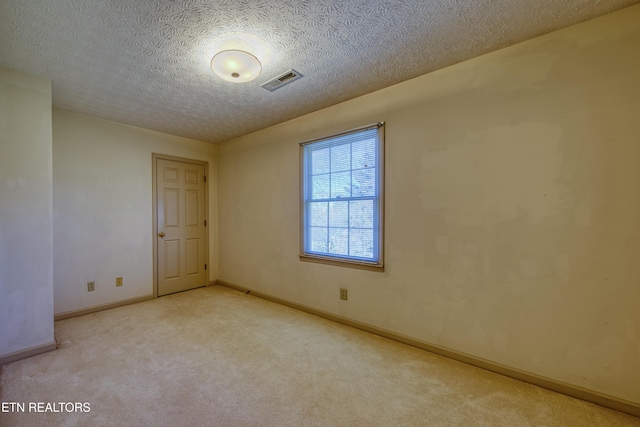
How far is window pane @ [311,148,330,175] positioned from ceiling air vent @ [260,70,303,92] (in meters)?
0.91

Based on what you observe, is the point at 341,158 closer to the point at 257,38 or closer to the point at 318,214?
the point at 318,214

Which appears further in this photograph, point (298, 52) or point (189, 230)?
point (189, 230)

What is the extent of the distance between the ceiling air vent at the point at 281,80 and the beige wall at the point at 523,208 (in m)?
0.78

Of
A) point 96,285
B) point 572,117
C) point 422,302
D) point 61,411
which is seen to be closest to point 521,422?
point 422,302

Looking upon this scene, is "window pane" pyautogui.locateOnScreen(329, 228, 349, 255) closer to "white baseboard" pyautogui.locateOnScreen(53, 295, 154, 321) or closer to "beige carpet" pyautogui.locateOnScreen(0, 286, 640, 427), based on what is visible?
"beige carpet" pyautogui.locateOnScreen(0, 286, 640, 427)

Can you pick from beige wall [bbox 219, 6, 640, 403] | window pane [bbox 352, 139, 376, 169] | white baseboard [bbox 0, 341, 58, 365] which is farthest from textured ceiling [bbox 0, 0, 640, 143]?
white baseboard [bbox 0, 341, 58, 365]

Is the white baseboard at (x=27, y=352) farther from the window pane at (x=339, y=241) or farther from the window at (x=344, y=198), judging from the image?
the window pane at (x=339, y=241)

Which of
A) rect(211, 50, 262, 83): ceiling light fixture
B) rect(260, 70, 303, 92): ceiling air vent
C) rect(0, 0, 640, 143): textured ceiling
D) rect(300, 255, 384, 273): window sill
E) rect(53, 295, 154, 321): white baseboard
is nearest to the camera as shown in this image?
rect(0, 0, 640, 143): textured ceiling

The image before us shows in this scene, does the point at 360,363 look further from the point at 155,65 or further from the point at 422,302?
the point at 155,65

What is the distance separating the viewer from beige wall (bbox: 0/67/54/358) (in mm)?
2262

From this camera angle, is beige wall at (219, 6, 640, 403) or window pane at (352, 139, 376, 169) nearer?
beige wall at (219, 6, 640, 403)

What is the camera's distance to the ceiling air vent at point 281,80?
94.2 inches

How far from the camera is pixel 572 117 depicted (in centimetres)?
185

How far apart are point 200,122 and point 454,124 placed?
10.1 ft
